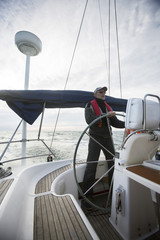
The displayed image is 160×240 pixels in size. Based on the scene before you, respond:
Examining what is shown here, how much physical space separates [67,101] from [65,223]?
123cm

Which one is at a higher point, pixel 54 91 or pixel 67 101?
pixel 54 91

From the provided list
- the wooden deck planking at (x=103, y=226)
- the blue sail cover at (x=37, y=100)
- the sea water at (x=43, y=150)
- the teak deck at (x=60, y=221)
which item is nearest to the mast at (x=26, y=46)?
the blue sail cover at (x=37, y=100)

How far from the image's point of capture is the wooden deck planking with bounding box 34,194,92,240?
613 mm

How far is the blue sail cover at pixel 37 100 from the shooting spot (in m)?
1.29

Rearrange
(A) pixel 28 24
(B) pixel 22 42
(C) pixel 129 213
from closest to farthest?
(C) pixel 129 213
(B) pixel 22 42
(A) pixel 28 24

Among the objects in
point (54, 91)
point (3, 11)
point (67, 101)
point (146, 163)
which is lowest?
point (146, 163)

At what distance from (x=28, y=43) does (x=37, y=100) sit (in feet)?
3.84

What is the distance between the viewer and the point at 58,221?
71cm

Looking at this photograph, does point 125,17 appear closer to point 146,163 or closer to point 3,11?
point 3,11

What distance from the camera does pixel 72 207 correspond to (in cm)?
81

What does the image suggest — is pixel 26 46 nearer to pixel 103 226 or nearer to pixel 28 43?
pixel 28 43

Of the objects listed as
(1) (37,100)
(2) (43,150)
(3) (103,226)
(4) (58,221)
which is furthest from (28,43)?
(2) (43,150)

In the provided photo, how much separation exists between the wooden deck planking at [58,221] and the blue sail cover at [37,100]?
101 cm

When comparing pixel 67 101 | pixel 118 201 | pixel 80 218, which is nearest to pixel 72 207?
pixel 80 218
